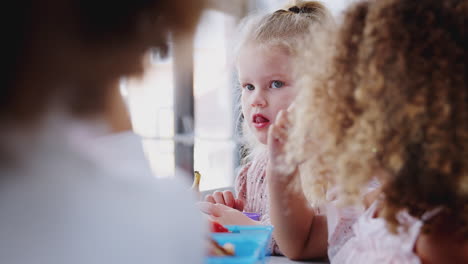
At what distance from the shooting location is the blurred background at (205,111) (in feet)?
3.71

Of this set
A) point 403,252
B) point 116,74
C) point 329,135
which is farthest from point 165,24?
point 403,252

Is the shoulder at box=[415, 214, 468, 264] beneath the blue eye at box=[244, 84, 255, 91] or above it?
beneath

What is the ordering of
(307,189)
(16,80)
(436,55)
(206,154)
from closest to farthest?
(16,80)
(436,55)
(307,189)
(206,154)

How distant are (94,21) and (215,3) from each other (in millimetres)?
160

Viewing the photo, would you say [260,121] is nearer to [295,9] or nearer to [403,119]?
[295,9]

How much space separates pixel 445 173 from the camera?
458 millimetres

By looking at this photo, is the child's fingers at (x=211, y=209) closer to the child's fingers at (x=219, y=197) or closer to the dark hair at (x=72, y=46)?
the child's fingers at (x=219, y=197)

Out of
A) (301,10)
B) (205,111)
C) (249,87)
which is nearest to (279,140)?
(249,87)

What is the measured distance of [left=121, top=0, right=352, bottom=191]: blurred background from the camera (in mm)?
1131

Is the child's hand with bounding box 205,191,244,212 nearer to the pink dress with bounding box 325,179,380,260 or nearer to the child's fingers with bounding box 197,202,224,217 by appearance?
the child's fingers with bounding box 197,202,224,217

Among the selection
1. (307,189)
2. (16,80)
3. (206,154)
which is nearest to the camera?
(16,80)

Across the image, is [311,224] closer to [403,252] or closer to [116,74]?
[403,252]

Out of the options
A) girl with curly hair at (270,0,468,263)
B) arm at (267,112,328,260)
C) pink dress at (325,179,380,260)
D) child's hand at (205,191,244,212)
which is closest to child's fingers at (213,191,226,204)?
child's hand at (205,191,244,212)

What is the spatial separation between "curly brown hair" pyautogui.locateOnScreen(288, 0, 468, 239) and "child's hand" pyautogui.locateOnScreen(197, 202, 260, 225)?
301 millimetres
